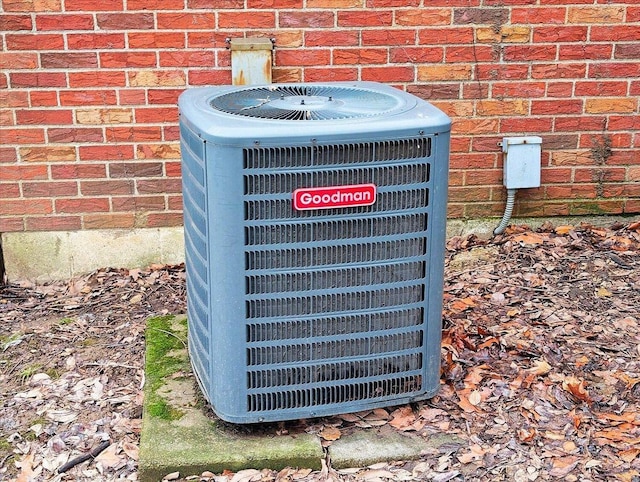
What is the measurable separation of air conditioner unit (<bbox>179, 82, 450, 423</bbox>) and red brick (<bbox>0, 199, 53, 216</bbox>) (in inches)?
65.7

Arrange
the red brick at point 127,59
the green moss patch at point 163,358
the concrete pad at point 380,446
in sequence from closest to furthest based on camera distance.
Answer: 1. the concrete pad at point 380,446
2. the green moss patch at point 163,358
3. the red brick at point 127,59

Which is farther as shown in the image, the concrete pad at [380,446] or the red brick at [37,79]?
the red brick at [37,79]

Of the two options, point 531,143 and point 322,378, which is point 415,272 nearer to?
point 322,378

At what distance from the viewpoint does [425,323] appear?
3.13 metres

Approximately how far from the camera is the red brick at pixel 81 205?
4.60 meters

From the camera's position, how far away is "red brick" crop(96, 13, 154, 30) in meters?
4.34

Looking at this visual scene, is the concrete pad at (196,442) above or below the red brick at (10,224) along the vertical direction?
below

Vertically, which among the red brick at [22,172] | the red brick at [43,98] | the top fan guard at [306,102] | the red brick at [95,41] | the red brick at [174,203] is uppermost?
the red brick at [95,41]

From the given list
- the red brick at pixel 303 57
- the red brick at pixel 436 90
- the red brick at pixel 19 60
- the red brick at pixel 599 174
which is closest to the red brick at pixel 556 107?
the red brick at pixel 599 174

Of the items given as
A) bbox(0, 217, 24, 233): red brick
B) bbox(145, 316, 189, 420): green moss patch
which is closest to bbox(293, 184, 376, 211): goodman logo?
bbox(145, 316, 189, 420): green moss patch

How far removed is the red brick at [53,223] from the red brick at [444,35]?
2086 mm

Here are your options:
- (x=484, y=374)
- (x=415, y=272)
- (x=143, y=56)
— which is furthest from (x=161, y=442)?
(x=143, y=56)

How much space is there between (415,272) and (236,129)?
83 centimetres

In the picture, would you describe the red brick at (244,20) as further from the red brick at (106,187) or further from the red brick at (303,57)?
the red brick at (106,187)
